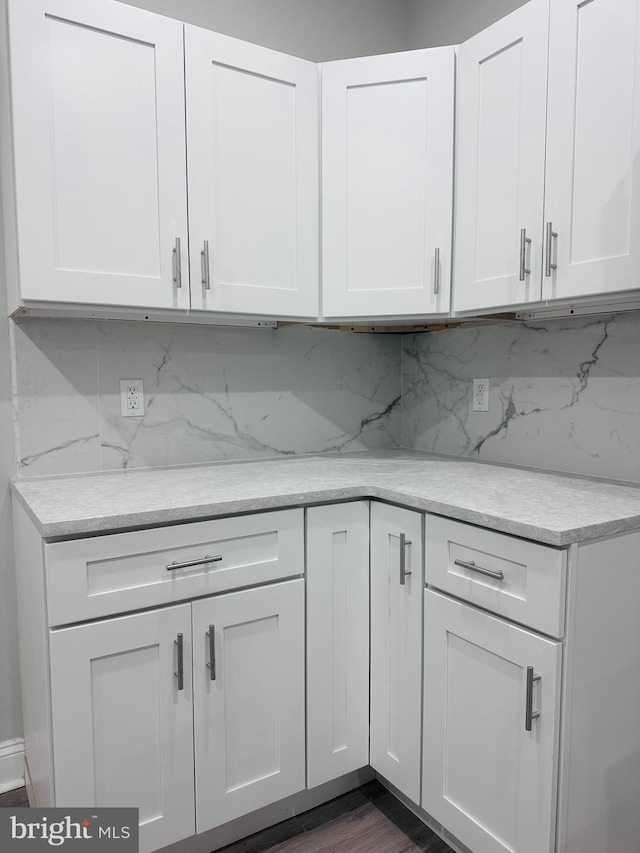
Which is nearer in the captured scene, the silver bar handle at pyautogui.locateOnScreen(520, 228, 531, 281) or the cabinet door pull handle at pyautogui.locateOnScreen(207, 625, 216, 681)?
the cabinet door pull handle at pyautogui.locateOnScreen(207, 625, 216, 681)

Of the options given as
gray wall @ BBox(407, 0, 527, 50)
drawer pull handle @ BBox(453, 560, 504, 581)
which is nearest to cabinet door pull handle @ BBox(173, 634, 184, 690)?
drawer pull handle @ BBox(453, 560, 504, 581)

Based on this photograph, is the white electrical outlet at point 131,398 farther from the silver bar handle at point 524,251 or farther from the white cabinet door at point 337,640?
the silver bar handle at point 524,251

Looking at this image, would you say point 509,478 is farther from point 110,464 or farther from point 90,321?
point 90,321

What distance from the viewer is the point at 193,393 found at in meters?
2.03

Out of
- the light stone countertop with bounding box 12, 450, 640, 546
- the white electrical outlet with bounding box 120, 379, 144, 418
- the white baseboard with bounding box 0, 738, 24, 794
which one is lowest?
the white baseboard with bounding box 0, 738, 24, 794

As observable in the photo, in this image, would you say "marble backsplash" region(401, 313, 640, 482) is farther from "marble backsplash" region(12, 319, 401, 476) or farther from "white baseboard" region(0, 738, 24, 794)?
"white baseboard" region(0, 738, 24, 794)

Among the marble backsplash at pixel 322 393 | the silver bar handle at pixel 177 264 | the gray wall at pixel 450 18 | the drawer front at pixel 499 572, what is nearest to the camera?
the drawer front at pixel 499 572

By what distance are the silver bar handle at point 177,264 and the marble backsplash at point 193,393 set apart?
33cm

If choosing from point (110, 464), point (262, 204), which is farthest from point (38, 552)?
point (262, 204)

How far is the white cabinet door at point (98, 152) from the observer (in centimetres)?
146

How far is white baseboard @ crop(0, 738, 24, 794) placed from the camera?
183 cm

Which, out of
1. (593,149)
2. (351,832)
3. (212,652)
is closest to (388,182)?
(593,149)

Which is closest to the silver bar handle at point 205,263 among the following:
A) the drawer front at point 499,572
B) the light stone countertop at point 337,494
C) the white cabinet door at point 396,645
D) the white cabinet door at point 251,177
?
the white cabinet door at point 251,177

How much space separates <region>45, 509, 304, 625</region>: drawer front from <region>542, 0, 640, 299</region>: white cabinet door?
0.96m
